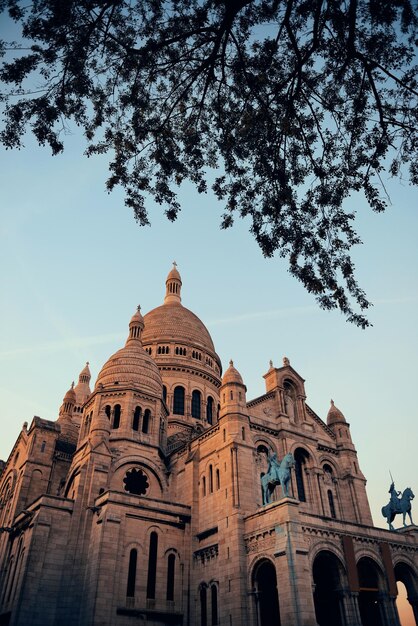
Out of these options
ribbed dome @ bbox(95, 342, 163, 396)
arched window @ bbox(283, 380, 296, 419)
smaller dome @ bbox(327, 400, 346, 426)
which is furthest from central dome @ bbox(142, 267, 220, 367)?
smaller dome @ bbox(327, 400, 346, 426)

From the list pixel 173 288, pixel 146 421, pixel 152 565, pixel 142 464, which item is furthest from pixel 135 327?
pixel 152 565

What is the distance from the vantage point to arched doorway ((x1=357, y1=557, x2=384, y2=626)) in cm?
2606

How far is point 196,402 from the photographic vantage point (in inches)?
1887

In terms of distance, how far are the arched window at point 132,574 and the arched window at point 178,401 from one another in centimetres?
1856

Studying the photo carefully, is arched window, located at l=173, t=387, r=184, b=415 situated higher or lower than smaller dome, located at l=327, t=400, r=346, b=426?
higher

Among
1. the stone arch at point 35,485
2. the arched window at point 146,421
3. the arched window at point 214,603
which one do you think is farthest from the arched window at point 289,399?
the stone arch at point 35,485

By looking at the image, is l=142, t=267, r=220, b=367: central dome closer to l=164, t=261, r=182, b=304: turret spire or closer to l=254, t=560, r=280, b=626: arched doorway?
l=164, t=261, r=182, b=304: turret spire

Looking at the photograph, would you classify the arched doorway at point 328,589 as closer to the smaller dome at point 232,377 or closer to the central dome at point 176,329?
the smaller dome at point 232,377

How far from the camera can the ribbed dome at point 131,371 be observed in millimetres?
38281

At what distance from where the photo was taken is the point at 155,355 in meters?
50.3

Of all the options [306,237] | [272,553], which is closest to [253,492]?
[272,553]

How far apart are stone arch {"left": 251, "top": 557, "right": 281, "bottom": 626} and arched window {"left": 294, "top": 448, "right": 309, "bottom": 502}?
6465mm

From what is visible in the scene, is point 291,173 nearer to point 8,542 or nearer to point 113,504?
point 113,504

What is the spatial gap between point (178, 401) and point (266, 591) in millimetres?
22557
